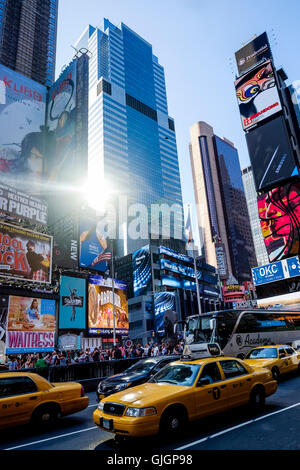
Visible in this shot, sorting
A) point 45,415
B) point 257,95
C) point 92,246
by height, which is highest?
point 257,95

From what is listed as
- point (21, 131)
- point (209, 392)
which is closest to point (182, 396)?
point (209, 392)

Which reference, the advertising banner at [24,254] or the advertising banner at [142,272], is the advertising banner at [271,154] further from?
the advertising banner at [142,272]

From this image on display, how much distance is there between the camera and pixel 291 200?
167 feet

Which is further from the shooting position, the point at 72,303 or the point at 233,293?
the point at 233,293

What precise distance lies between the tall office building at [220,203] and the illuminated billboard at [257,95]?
109 metres

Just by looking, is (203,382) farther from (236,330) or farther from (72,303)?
(72,303)

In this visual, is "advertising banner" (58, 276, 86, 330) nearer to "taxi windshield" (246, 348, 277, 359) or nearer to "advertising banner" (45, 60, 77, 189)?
"advertising banner" (45, 60, 77, 189)

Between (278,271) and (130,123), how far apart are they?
358 ft

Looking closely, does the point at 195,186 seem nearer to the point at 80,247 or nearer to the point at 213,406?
the point at 80,247

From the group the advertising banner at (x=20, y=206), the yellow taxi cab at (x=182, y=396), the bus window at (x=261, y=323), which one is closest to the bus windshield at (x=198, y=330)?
the bus window at (x=261, y=323)

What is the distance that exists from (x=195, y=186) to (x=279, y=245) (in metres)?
140

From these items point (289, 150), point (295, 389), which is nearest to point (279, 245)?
point (289, 150)

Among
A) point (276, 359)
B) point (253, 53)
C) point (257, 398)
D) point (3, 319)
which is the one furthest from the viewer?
point (253, 53)

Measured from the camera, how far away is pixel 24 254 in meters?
33.2
